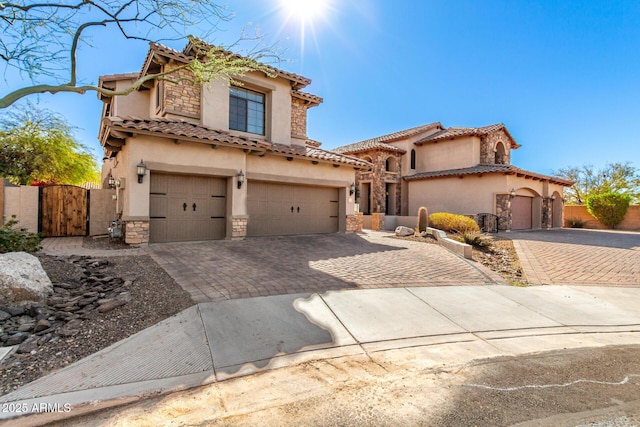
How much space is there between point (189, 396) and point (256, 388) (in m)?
0.65

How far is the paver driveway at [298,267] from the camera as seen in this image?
618cm

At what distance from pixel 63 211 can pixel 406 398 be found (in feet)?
46.3

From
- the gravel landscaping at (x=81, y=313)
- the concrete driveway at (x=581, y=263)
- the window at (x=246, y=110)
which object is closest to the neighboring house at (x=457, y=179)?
the concrete driveway at (x=581, y=263)

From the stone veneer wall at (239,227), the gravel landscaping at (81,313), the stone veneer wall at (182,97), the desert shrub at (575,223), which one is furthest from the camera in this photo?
the desert shrub at (575,223)

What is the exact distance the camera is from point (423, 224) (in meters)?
16.2

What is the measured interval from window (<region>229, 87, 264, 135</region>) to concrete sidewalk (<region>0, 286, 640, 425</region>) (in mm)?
9664

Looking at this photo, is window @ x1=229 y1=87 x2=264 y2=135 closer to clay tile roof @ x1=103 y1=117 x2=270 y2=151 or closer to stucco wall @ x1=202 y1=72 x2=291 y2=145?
stucco wall @ x1=202 y1=72 x2=291 y2=145

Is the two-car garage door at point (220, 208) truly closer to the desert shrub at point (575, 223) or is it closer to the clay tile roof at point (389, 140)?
the clay tile roof at point (389, 140)

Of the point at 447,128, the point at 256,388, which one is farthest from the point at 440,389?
the point at 447,128

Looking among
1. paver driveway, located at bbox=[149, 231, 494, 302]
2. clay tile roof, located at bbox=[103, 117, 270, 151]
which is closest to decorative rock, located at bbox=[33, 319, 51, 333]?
paver driveway, located at bbox=[149, 231, 494, 302]

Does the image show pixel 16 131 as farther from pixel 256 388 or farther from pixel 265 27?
pixel 256 388

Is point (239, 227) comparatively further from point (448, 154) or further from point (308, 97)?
point (448, 154)

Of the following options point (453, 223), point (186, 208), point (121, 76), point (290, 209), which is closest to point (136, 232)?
point (186, 208)

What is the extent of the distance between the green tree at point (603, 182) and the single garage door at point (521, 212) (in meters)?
15.5
